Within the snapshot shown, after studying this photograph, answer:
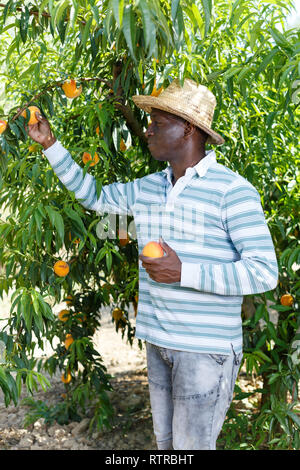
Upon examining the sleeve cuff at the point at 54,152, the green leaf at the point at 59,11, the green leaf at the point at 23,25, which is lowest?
the sleeve cuff at the point at 54,152

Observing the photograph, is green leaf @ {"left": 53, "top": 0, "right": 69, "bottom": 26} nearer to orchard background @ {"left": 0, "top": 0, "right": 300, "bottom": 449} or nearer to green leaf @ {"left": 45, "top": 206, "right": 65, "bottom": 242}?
orchard background @ {"left": 0, "top": 0, "right": 300, "bottom": 449}

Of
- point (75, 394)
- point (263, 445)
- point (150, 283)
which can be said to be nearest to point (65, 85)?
point (150, 283)

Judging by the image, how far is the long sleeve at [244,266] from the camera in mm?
1473

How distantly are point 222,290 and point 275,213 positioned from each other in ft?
2.73

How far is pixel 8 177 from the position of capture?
212 cm

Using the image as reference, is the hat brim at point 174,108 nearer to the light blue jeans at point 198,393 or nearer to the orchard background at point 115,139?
the orchard background at point 115,139

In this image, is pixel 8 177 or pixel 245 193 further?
pixel 8 177

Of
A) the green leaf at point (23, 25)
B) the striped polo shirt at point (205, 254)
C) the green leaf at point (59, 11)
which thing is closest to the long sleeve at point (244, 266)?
the striped polo shirt at point (205, 254)

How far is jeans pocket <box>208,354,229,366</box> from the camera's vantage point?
1.58m

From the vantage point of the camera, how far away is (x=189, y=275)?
148 centimetres

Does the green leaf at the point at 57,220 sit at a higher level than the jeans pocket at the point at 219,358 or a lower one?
higher

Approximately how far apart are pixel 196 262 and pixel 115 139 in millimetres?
685

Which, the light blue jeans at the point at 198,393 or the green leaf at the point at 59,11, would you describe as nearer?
the green leaf at the point at 59,11
